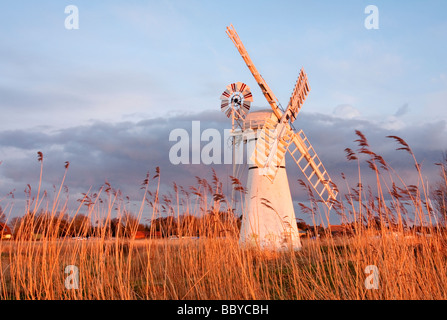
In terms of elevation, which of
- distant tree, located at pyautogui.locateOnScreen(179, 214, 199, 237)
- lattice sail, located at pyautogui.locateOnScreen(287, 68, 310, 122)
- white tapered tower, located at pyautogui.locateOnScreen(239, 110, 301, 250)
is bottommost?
distant tree, located at pyautogui.locateOnScreen(179, 214, 199, 237)

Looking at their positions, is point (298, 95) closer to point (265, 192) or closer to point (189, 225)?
point (265, 192)

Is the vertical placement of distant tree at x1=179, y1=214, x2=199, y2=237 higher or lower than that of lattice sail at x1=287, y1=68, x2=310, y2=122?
lower

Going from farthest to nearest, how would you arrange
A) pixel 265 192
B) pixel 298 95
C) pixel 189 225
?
pixel 298 95
pixel 265 192
pixel 189 225

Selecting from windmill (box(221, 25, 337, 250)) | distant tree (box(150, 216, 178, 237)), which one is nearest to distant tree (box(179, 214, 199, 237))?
distant tree (box(150, 216, 178, 237))

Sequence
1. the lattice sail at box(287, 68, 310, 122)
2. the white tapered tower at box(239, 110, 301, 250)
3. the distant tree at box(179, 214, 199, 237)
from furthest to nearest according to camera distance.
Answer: the lattice sail at box(287, 68, 310, 122), the white tapered tower at box(239, 110, 301, 250), the distant tree at box(179, 214, 199, 237)

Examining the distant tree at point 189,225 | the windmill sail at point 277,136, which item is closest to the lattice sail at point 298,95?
the windmill sail at point 277,136

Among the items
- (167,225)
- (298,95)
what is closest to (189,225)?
(167,225)

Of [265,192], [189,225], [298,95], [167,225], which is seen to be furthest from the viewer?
[298,95]

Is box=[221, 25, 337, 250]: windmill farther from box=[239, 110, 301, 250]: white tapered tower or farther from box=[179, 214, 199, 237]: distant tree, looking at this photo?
box=[179, 214, 199, 237]: distant tree
